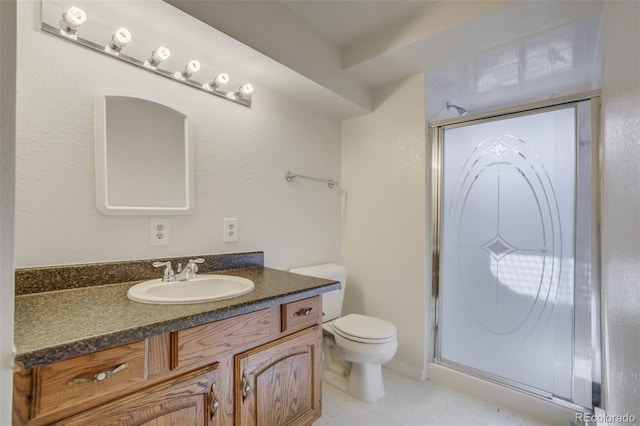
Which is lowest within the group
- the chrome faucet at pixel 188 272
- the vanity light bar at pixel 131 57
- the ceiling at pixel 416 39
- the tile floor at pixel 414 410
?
the tile floor at pixel 414 410

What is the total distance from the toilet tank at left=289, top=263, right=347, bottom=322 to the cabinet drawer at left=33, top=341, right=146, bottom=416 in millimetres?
1242

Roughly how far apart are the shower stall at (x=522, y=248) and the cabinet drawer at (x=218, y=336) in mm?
1442

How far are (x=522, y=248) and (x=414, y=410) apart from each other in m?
1.19

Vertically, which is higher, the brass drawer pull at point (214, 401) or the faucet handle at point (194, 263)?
the faucet handle at point (194, 263)

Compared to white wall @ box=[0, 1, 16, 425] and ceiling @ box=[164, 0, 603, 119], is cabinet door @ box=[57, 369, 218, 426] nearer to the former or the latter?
white wall @ box=[0, 1, 16, 425]

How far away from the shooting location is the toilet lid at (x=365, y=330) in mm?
1688

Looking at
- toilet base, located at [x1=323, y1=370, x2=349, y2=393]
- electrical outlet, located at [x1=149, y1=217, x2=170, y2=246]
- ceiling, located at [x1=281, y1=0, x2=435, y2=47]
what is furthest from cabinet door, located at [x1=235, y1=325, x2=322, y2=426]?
ceiling, located at [x1=281, y1=0, x2=435, y2=47]

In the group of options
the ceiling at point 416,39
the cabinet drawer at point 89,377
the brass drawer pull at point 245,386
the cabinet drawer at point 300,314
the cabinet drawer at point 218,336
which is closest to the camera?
the cabinet drawer at point 89,377

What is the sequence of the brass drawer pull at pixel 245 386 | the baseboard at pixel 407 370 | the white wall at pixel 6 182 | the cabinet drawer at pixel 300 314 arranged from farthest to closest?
1. the baseboard at pixel 407 370
2. the cabinet drawer at pixel 300 314
3. the brass drawer pull at pixel 245 386
4. the white wall at pixel 6 182

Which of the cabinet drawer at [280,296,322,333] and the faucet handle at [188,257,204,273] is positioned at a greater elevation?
the faucet handle at [188,257,204,273]

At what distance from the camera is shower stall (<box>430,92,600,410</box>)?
1582 millimetres

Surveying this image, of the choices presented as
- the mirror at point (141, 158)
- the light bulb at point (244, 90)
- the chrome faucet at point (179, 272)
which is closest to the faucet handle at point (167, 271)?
the chrome faucet at point (179, 272)

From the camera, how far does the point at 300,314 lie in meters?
1.28

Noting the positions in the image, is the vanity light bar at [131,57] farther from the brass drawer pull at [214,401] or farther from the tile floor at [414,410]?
the tile floor at [414,410]
